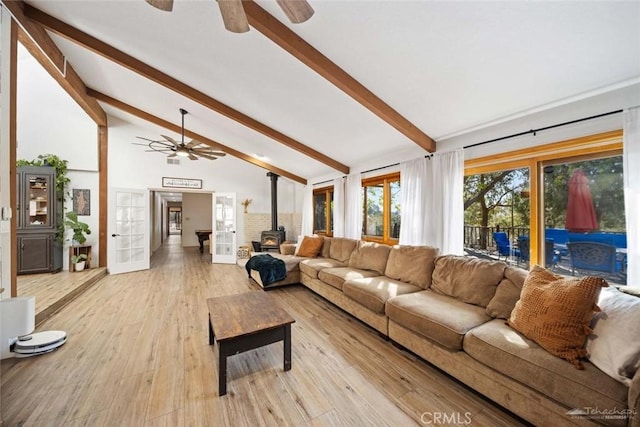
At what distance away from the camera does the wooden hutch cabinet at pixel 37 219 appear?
4.34 meters

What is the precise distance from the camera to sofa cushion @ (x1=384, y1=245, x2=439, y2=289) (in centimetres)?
279

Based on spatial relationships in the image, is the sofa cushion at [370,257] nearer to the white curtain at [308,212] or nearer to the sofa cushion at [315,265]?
the sofa cushion at [315,265]

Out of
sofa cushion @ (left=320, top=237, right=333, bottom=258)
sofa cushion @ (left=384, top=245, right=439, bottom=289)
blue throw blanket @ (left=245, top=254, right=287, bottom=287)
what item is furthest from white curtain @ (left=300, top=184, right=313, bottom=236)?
sofa cushion @ (left=384, top=245, right=439, bottom=289)

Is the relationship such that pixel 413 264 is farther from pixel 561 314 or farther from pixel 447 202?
pixel 561 314

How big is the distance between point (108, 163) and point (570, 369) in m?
7.66

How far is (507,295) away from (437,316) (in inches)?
25.5

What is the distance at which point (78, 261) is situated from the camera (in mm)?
4781

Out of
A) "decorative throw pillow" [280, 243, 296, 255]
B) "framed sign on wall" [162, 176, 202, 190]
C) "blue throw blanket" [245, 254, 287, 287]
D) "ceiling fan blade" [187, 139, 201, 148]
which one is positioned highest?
"ceiling fan blade" [187, 139, 201, 148]

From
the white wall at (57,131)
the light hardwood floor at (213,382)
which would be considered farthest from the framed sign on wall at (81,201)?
the light hardwood floor at (213,382)

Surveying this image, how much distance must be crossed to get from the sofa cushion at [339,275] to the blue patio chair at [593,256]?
2027mm

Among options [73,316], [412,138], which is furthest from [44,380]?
[412,138]

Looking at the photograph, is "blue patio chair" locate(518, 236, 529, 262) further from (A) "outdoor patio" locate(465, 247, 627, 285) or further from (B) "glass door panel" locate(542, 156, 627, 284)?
(B) "glass door panel" locate(542, 156, 627, 284)

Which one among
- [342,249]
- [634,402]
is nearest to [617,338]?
[634,402]

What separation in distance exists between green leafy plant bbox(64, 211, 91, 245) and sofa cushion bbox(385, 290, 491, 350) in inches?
239
